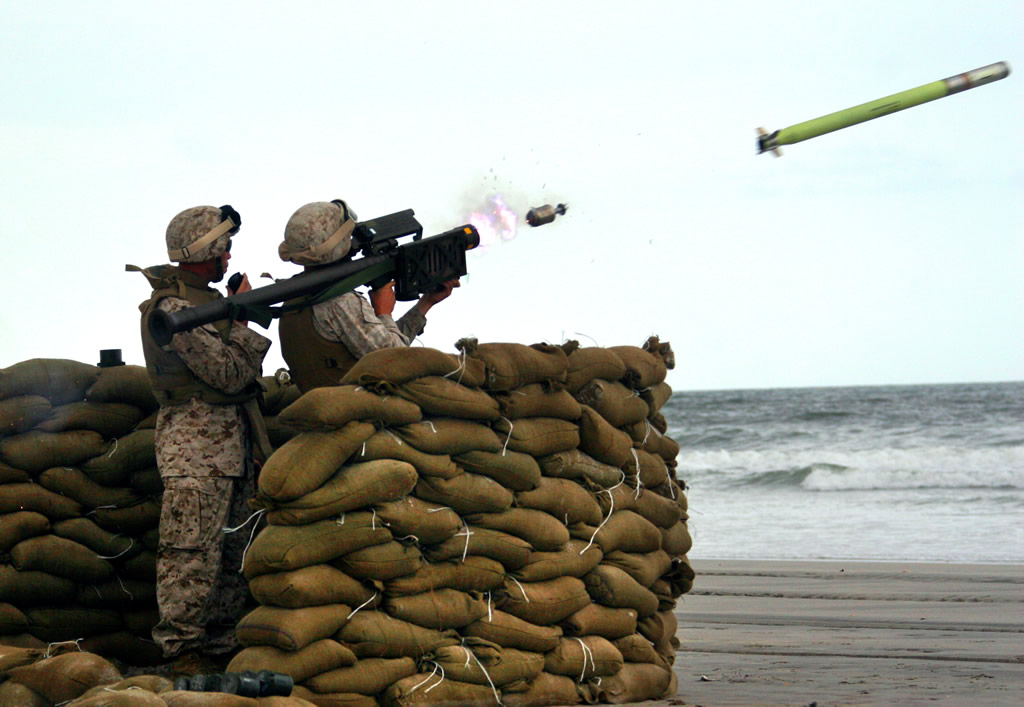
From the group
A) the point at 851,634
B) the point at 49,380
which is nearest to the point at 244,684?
the point at 49,380

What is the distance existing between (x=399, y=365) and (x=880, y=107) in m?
3.47

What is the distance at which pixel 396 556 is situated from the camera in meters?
4.66

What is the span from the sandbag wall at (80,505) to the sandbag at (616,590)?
1.56 metres

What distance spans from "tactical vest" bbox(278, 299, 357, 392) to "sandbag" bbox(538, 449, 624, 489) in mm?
968

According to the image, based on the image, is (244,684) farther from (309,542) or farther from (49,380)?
(49,380)

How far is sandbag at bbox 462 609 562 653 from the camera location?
16.3 feet

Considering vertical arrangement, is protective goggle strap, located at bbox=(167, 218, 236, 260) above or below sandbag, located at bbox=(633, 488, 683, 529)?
above

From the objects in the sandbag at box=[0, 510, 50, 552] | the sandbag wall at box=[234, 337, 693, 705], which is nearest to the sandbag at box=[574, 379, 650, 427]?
the sandbag wall at box=[234, 337, 693, 705]

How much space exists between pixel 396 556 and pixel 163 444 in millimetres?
1291

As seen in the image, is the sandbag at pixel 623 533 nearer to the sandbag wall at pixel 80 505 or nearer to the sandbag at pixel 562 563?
the sandbag at pixel 562 563

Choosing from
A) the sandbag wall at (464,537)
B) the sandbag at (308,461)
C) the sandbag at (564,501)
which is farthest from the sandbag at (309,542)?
the sandbag at (564,501)

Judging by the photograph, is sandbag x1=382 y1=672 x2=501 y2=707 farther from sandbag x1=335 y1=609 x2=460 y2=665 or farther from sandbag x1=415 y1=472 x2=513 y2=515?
sandbag x1=415 y1=472 x2=513 y2=515

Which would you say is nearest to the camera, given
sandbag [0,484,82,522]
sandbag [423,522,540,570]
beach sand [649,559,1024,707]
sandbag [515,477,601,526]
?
sandbag [423,522,540,570]

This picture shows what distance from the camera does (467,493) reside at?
4938mm
